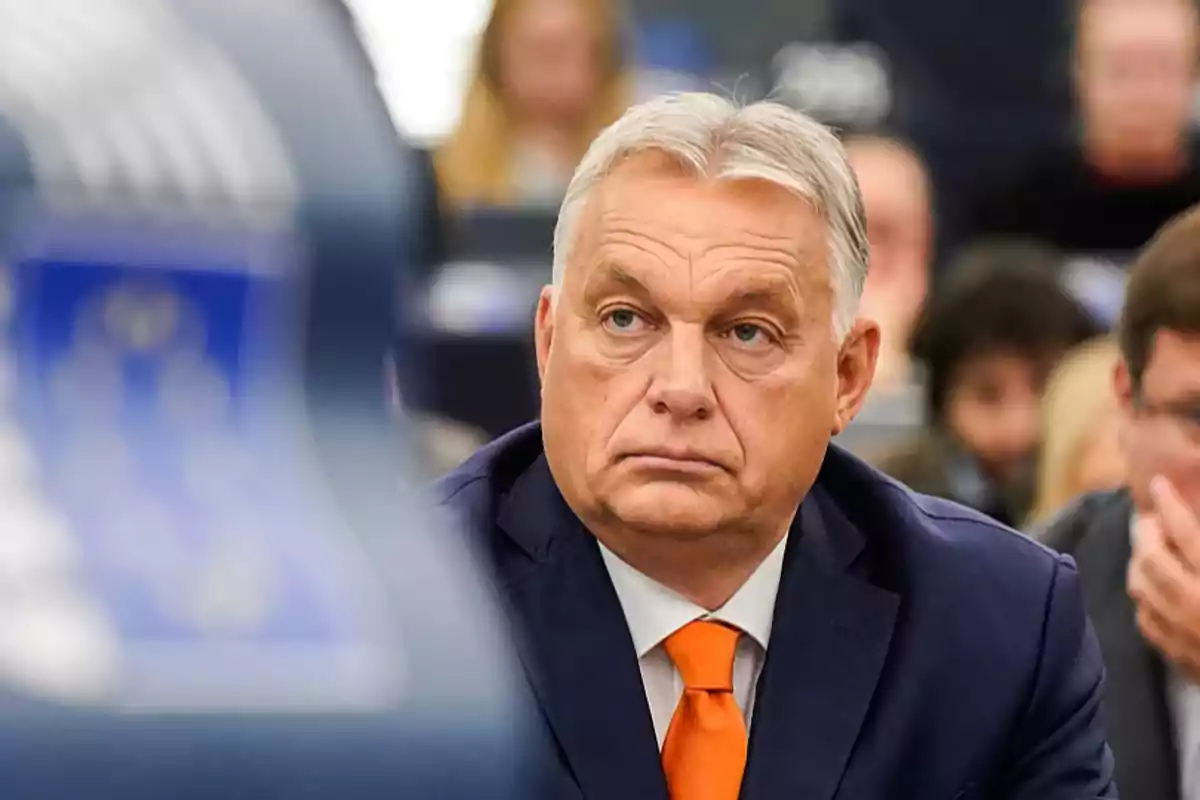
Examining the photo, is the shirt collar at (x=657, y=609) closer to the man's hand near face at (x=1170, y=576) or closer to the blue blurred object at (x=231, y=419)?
the man's hand near face at (x=1170, y=576)

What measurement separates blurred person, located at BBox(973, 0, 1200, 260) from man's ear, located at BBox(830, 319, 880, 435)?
2631mm

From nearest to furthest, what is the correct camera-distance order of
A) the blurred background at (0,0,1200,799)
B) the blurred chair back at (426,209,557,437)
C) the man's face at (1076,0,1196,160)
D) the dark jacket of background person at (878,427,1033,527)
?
1. the blurred background at (0,0,1200,799)
2. the dark jacket of background person at (878,427,1033,527)
3. the blurred chair back at (426,209,557,437)
4. the man's face at (1076,0,1196,160)

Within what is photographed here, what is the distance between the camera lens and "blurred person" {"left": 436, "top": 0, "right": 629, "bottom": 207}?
4.05 meters

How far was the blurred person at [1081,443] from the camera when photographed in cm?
256

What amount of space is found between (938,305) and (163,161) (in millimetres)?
2719

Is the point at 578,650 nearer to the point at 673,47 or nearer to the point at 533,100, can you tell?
the point at 533,100

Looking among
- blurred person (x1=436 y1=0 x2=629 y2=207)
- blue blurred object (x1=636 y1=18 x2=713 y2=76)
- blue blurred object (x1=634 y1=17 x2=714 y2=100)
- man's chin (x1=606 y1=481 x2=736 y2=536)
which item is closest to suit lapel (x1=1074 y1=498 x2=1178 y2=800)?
man's chin (x1=606 y1=481 x2=736 y2=536)

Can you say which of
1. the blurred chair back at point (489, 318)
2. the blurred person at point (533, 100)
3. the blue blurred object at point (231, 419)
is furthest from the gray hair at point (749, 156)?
the blurred person at point (533, 100)

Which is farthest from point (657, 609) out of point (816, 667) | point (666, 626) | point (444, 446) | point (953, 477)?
point (953, 477)

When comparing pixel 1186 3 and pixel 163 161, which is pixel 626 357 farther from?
pixel 1186 3

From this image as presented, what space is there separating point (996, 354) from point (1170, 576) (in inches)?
51.6

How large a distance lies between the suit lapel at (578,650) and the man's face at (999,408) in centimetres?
166

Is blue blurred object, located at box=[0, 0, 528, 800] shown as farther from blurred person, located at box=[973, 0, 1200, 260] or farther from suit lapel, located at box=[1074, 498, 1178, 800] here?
blurred person, located at box=[973, 0, 1200, 260]

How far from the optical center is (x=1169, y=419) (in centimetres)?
197
